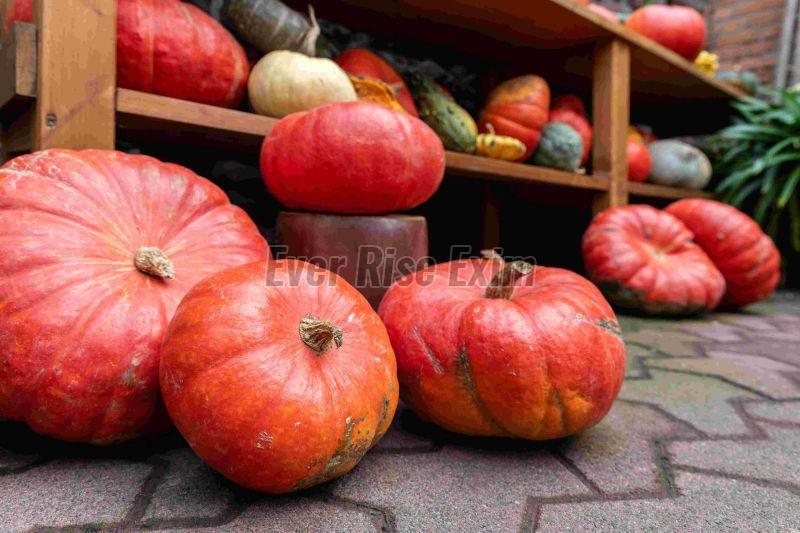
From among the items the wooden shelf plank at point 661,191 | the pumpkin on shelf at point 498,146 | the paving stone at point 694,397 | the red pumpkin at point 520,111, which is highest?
the red pumpkin at point 520,111

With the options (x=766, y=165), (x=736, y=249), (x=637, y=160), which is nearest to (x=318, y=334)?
(x=736, y=249)

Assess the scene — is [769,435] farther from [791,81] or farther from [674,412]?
[791,81]

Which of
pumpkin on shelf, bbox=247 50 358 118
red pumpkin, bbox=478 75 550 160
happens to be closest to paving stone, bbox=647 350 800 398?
red pumpkin, bbox=478 75 550 160

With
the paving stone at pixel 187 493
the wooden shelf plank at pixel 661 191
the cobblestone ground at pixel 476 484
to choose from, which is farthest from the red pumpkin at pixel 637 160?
the paving stone at pixel 187 493

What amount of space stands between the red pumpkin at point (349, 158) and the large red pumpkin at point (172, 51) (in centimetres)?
40

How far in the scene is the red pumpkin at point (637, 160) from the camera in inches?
136

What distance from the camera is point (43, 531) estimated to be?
0.74 metres

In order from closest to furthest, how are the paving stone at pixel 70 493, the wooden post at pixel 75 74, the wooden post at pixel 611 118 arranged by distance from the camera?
the paving stone at pixel 70 493 < the wooden post at pixel 75 74 < the wooden post at pixel 611 118

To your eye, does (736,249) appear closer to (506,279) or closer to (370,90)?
(370,90)

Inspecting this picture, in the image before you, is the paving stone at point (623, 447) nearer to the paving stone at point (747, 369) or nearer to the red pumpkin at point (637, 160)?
the paving stone at point (747, 369)

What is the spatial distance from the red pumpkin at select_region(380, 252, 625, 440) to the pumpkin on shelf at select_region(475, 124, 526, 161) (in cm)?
155

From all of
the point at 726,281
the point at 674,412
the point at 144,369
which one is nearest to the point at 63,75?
the point at 144,369

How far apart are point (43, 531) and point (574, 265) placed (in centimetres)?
379

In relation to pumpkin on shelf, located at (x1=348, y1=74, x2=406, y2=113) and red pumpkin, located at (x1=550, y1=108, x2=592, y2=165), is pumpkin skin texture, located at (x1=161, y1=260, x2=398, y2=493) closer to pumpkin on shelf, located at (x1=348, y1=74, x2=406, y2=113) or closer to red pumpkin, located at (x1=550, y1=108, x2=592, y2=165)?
pumpkin on shelf, located at (x1=348, y1=74, x2=406, y2=113)
